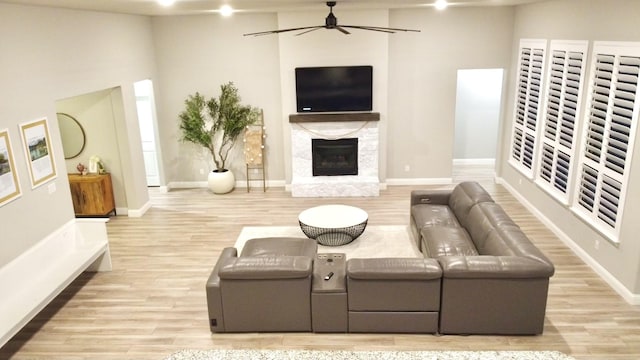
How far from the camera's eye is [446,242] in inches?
208

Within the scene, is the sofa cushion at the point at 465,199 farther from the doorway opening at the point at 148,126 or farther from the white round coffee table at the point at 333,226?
the doorway opening at the point at 148,126

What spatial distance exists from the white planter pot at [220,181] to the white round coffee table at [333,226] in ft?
9.26

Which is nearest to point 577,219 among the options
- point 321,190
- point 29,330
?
point 321,190

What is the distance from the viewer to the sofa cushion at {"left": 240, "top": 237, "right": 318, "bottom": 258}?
525 cm

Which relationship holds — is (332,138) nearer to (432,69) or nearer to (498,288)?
(432,69)

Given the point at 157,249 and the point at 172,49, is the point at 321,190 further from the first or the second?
the point at 172,49

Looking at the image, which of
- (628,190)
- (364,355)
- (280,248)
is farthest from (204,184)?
(628,190)

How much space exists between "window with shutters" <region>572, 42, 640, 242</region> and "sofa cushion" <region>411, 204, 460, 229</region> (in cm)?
162

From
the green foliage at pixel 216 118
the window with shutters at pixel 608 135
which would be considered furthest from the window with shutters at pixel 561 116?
the green foliage at pixel 216 118

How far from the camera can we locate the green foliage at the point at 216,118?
28.6ft

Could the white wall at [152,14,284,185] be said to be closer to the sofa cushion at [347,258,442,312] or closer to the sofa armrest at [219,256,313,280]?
the sofa armrest at [219,256,313,280]

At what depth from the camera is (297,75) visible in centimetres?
841

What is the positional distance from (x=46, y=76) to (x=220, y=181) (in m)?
3.78

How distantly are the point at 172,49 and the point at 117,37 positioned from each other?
1.52 metres
